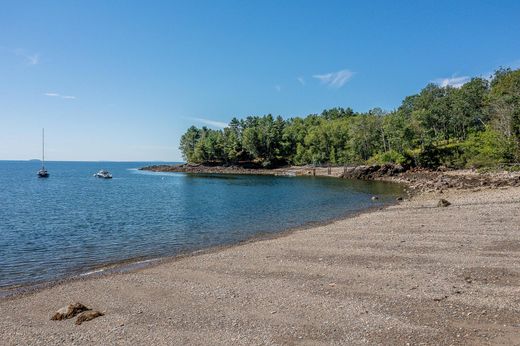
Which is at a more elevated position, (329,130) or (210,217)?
(329,130)

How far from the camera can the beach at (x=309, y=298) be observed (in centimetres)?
1014

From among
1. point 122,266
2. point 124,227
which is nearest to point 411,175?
point 124,227

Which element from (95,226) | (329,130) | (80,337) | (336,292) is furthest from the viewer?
(329,130)

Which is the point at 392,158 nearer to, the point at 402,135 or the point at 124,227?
the point at 402,135

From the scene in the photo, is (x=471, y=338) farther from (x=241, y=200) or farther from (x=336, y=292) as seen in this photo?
(x=241, y=200)

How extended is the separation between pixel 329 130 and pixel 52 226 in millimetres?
123591

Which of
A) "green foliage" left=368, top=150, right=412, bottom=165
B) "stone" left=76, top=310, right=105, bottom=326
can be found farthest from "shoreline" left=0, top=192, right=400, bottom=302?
"green foliage" left=368, top=150, right=412, bottom=165

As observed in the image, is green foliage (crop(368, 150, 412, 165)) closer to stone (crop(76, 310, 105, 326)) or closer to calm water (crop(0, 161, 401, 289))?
calm water (crop(0, 161, 401, 289))

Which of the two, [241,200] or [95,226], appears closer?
[95,226]

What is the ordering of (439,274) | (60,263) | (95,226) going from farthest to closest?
(95,226)
(60,263)
(439,274)

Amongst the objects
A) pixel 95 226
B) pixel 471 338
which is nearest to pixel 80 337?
pixel 471 338

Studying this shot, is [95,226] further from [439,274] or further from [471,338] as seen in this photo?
[471,338]

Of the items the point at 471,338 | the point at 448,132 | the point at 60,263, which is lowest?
the point at 60,263

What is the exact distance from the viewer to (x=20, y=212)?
141 ft
